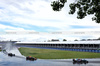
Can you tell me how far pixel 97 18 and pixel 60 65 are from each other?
15.5 meters

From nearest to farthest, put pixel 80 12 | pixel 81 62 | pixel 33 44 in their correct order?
pixel 80 12, pixel 81 62, pixel 33 44

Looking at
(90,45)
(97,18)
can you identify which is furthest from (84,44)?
(97,18)

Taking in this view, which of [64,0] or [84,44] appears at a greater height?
[64,0]

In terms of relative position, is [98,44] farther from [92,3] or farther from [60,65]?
[92,3]

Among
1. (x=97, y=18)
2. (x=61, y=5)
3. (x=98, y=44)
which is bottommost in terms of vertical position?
(x=98, y=44)

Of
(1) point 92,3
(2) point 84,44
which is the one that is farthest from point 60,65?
(2) point 84,44

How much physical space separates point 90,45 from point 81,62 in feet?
130

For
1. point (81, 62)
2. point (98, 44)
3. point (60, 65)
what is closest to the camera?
point (60, 65)

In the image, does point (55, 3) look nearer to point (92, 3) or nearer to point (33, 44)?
point (92, 3)

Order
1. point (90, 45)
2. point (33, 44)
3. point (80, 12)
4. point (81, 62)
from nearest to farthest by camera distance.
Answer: point (80, 12)
point (81, 62)
point (90, 45)
point (33, 44)

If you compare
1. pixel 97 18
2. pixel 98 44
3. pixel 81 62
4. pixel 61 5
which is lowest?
pixel 81 62

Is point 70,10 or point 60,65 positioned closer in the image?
point 70,10

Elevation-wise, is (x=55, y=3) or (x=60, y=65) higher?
(x=55, y=3)

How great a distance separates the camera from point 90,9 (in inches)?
1142
